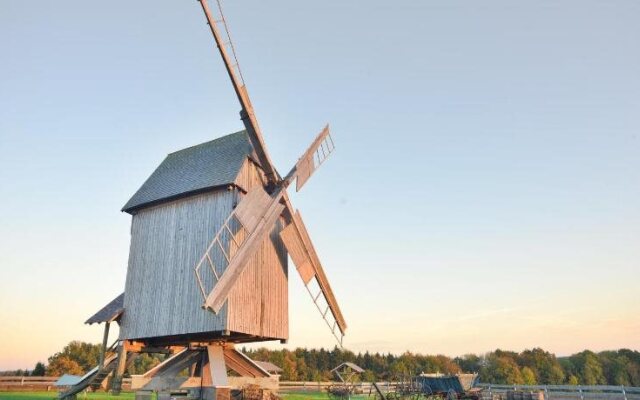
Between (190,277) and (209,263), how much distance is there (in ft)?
2.66

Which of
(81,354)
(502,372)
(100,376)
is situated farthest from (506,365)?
(100,376)

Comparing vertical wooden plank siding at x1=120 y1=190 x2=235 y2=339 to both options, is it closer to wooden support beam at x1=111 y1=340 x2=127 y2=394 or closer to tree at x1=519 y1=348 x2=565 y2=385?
wooden support beam at x1=111 y1=340 x2=127 y2=394

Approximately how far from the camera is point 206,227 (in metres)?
13.7

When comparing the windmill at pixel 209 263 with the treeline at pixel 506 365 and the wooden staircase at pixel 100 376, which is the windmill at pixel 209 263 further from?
the treeline at pixel 506 365

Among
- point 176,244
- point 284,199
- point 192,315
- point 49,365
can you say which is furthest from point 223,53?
point 49,365

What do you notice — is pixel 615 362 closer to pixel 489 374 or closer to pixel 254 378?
pixel 489 374

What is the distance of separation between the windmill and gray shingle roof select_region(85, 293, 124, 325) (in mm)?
52

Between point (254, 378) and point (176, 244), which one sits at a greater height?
point (176, 244)

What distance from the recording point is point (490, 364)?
6412 cm

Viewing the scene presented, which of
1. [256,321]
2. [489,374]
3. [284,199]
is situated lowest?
[489,374]

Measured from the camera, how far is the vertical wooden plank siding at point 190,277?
13.1 metres

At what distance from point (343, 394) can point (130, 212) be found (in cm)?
1259

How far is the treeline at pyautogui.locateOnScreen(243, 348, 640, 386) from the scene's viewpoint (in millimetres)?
56062

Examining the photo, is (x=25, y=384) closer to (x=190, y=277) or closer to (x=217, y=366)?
(x=217, y=366)
